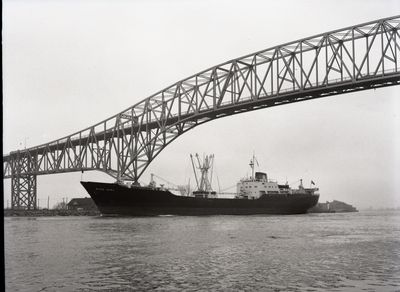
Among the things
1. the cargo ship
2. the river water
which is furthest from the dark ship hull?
the river water

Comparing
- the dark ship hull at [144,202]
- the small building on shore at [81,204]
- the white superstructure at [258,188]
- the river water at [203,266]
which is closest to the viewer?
the river water at [203,266]

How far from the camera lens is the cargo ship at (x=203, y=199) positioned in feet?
208

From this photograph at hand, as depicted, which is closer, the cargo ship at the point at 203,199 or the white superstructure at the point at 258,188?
the cargo ship at the point at 203,199

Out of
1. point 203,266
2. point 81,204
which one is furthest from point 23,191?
point 203,266

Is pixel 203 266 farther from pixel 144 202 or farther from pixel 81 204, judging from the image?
pixel 81 204

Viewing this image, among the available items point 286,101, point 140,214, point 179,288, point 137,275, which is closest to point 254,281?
point 179,288

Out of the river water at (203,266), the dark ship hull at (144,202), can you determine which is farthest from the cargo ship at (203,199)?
the river water at (203,266)

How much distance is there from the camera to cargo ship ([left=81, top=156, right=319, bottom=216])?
63.5 metres

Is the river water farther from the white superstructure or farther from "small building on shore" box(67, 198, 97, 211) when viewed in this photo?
"small building on shore" box(67, 198, 97, 211)

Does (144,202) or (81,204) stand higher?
(81,204)

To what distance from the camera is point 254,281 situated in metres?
12.9

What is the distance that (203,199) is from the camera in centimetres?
6988

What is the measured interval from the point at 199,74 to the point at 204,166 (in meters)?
25.2

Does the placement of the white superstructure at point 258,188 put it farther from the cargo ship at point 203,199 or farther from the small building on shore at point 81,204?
the small building on shore at point 81,204
